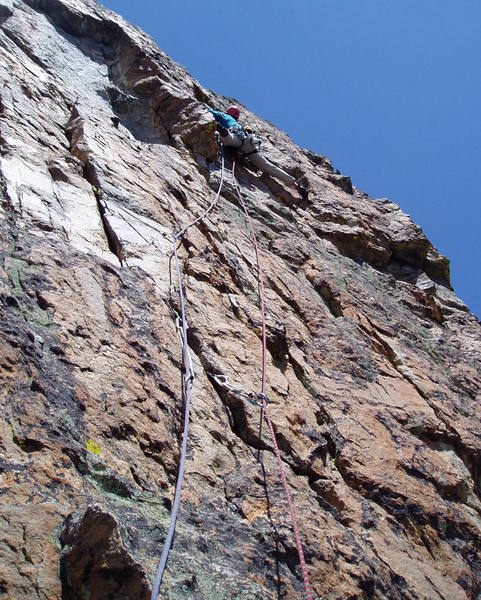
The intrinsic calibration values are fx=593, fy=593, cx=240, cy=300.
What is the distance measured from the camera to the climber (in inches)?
472

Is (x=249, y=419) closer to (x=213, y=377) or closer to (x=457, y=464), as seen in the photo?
(x=213, y=377)

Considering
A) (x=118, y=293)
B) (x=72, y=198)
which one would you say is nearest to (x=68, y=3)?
(x=72, y=198)

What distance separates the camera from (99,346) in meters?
4.76

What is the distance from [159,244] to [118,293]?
5.27ft

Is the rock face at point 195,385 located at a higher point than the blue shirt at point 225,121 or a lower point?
lower

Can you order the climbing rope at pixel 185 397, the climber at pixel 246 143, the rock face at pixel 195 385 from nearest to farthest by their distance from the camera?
the climbing rope at pixel 185 397 → the rock face at pixel 195 385 → the climber at pixel 246 143

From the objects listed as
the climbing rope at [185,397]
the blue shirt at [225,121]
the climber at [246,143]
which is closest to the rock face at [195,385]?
the climbing rope at [185,397]

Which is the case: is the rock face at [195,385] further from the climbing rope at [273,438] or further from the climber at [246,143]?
the climber at [246,143]

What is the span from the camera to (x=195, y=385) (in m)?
5.29

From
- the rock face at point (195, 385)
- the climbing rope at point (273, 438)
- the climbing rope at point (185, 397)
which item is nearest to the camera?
the climbing rope at point (185, 397)

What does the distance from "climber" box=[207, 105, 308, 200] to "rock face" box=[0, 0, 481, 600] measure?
636 mm

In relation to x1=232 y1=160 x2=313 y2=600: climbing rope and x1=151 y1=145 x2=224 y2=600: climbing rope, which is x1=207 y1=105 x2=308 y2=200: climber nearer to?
x1=232 y1=160 x2=313 y2=600: climbing rope

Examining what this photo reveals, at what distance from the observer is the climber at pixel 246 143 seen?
1198cm

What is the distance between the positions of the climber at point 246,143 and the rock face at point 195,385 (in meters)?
0.64
